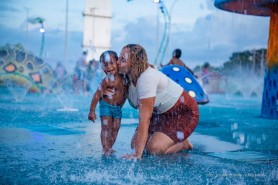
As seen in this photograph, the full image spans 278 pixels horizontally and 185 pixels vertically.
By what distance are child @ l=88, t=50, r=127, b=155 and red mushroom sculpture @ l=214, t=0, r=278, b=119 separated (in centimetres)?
589

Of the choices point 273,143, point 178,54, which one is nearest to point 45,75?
point 178,54

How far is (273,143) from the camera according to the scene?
6.19 metres

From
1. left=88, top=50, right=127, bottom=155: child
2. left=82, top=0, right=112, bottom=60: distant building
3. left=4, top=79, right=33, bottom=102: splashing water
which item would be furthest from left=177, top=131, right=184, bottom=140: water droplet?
left=82, top=0, right=112, bottom=60: distant building

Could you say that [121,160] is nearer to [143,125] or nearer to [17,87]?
[143,125]

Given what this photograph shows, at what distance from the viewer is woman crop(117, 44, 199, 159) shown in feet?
14.4

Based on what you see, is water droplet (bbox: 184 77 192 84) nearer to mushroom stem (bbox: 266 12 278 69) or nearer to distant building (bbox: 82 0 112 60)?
mushroom stem (bbox: 266 12 278 69)

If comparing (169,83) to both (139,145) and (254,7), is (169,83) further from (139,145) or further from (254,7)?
(254,7)

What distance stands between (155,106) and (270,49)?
21.3 feet

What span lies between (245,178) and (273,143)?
265 centimetres

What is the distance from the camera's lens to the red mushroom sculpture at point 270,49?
1027 centimetres

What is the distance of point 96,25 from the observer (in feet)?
157

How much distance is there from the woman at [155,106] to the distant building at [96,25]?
42.9 m

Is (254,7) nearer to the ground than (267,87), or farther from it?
farther from it

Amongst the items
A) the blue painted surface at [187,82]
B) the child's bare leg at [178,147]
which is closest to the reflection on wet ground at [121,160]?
the child's bare leg at [178,147]
